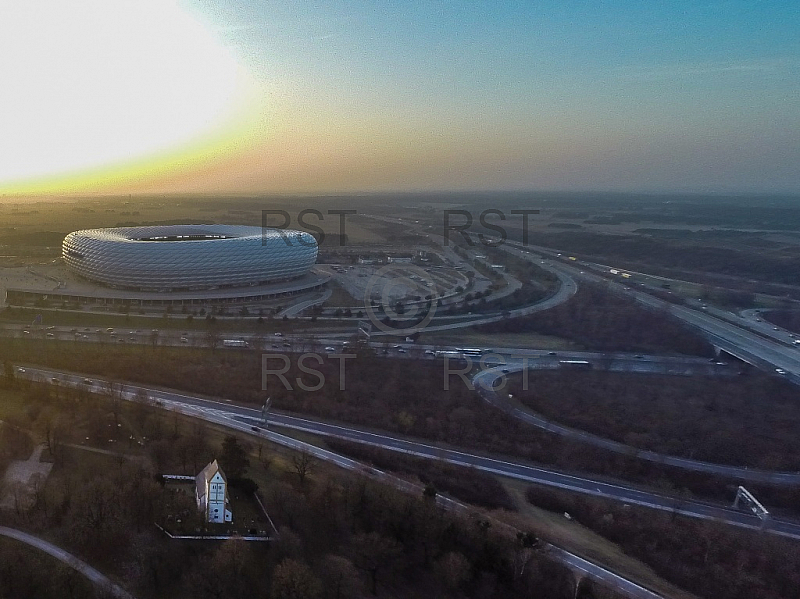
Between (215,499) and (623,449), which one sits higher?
(215,499)

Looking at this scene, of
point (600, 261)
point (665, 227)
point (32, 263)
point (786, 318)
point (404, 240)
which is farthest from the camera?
point (665, 227)

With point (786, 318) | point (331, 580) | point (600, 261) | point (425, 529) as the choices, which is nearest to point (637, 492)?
point (425, 529)

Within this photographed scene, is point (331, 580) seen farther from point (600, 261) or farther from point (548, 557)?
point (600, 261)

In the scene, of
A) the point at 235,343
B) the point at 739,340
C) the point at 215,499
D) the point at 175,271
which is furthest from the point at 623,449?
the point at 175,271

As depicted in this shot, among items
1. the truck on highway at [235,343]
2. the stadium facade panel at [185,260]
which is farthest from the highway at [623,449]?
the stadium facade panel at [185,260]

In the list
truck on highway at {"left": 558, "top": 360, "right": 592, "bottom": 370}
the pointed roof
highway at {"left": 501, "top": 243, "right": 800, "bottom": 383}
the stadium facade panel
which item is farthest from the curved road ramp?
highway at {"left": 501, "top": 243, "right": 800, "bottom": 383}

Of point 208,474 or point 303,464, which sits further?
point 303,464

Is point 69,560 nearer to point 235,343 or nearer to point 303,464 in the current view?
point 303,464
